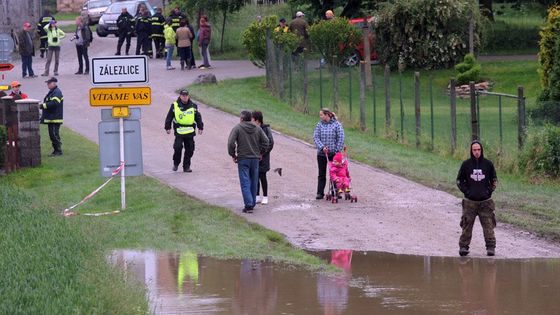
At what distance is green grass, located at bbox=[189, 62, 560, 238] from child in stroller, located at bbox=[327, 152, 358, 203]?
7.81ft

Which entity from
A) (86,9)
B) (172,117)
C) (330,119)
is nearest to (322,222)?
(330,119)

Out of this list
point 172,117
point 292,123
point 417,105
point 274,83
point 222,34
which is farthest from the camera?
point 222,34

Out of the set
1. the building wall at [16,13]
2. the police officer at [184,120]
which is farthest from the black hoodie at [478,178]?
the building wall at [16,13]

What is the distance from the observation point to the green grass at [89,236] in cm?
1008

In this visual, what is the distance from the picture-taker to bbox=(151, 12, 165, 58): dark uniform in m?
38.8

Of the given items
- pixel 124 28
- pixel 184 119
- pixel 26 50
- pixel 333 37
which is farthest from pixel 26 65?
pixel 184 119

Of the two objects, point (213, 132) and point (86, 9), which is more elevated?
point (86, 9)

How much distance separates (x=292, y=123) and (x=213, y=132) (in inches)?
104

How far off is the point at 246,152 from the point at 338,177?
73.1 inches

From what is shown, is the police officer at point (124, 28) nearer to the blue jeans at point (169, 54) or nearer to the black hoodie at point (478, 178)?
the blue jeans at point (169, 54)

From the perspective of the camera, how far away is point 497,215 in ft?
56.5

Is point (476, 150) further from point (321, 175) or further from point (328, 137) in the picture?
point (321, 175)

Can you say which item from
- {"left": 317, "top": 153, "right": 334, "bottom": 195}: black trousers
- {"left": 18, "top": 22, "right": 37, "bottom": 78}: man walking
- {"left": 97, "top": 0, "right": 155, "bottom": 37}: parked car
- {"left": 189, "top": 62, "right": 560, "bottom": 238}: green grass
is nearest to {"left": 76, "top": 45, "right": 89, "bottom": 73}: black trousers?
{"left": 18, "top": 22, "right": 37, "bottom": 78}: man walking

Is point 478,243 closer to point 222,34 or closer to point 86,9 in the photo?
point 222,34
